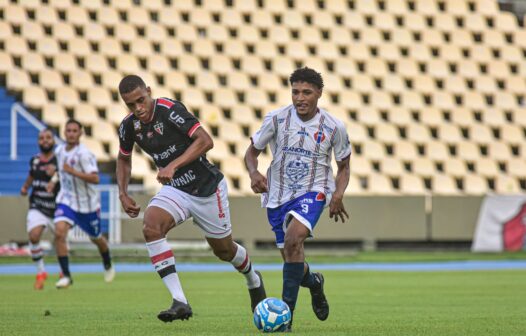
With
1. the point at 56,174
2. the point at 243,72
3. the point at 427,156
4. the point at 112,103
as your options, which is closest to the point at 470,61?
the point at 427,156

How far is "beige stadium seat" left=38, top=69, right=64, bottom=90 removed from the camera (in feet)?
117

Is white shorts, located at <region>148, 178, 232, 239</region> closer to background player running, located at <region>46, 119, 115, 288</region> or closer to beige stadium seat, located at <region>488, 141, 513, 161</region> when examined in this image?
background player running, located at <region>46, 119, 115, 288</region>

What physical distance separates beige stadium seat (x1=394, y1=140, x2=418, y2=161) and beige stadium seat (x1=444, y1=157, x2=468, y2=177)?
1.24 meters

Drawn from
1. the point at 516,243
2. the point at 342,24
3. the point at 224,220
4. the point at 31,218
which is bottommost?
the point at 516,243

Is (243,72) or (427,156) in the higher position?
(243,72)

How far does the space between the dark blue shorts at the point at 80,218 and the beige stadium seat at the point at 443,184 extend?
24.3 m

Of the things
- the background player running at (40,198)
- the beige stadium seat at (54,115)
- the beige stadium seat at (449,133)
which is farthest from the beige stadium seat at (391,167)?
A: the background player running at (40,198)

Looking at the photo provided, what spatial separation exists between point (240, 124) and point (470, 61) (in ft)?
32.2

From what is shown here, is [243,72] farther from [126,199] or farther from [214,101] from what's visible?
[126,199]

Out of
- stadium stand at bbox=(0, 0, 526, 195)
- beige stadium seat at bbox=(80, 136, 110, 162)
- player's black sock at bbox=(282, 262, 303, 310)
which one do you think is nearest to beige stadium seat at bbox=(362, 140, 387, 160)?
stadium stand at bbox=(0, 0, 526, 195)

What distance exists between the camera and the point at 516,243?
2862 cm

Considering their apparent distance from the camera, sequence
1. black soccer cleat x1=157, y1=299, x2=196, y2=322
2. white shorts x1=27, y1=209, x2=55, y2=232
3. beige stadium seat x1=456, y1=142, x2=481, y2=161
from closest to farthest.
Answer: black soccer cleat x1=157, y1=299, x2=196, y2=322 → white shorts x1=27, y1=209, x2=55, y2=232 → beige stadium seat x1=456, y1=142, x2=481, y2=161

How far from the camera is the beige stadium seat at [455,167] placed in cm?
3878

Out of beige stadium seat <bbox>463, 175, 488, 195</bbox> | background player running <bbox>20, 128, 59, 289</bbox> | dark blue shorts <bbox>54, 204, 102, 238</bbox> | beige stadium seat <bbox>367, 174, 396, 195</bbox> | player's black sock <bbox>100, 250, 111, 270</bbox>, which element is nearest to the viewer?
dark blue shorts <bbox>54, 204, 102, 238</bbox>
